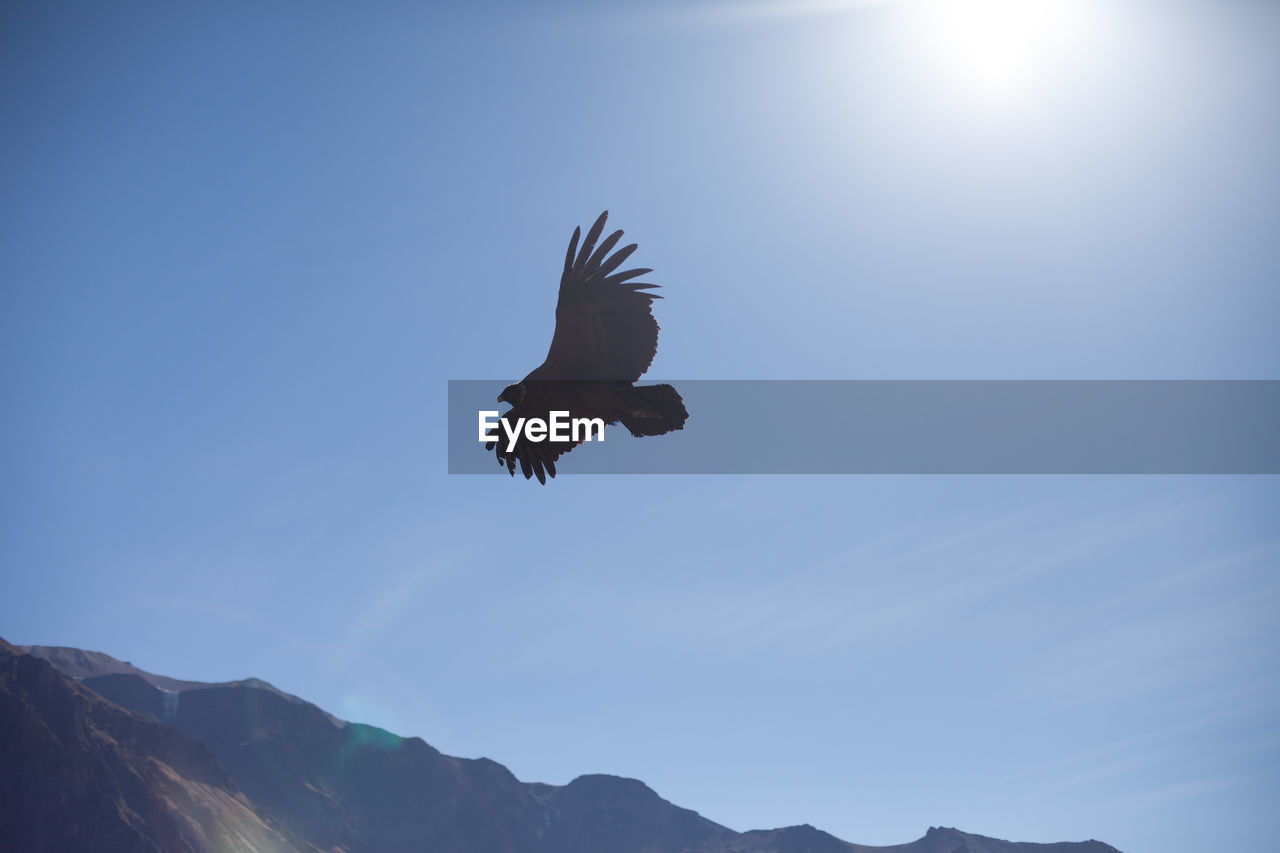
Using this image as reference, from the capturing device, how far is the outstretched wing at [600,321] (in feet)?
47.0

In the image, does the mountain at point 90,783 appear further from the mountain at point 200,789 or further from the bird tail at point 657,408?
the bird tail at point 657,408

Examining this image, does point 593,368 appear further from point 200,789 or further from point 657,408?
point 200,789

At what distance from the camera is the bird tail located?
46.5 feet

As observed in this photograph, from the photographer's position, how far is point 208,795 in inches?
5546

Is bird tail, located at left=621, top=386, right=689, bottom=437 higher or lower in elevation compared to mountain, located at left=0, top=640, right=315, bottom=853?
higher

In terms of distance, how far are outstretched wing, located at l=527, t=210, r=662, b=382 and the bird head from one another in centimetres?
43

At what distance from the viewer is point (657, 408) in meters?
14.2

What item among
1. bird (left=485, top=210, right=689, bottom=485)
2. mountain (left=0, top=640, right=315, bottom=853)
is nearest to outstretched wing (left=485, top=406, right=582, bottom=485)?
bird (left=485, top=210, right=689, bottom=485)

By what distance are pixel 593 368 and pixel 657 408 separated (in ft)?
4.61

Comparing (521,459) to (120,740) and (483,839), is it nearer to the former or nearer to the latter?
(120,740)

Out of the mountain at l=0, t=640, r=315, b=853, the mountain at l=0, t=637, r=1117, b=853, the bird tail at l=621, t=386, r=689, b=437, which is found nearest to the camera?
the bird tail at l=621, t=386, r=689, b=437

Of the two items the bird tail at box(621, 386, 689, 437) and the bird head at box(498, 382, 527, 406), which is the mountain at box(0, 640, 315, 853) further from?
the bird tail at box(621, 386, 689, 437)

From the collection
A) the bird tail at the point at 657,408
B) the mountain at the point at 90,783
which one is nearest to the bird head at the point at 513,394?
the bird tail at the point at 657,408

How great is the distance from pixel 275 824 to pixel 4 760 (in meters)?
41.4
